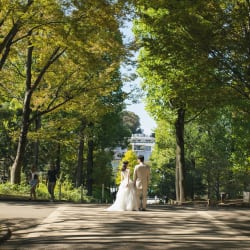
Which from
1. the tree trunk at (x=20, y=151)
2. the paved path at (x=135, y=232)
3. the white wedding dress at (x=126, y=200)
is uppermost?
the tree trunk at (x=20, y=151)

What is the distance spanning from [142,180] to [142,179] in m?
0.03

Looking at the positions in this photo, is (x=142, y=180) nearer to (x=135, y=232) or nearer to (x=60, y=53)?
(x=135, y=232)

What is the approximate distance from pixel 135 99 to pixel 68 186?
7914mm

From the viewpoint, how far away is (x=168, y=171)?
62.4m

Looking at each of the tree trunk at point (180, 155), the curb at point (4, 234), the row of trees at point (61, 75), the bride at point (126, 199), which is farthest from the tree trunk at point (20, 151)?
the curb at point (4, 234)

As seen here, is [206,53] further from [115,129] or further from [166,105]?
[115,129]

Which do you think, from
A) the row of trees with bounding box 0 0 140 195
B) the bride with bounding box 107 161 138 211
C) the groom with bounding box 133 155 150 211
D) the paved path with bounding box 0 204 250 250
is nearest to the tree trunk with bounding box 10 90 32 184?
the row of trees with bounding box 0 0 140 195

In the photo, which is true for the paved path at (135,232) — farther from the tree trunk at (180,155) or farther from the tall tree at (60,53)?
the tree trunk at (180,155)

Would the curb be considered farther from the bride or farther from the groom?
the groom

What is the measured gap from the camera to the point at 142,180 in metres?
16.0

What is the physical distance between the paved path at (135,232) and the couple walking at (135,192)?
1.83 m

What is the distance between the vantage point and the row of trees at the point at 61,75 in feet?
54.7

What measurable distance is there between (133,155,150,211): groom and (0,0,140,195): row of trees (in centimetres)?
458

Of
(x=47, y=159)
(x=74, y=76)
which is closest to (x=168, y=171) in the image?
(x=47, y=159)
